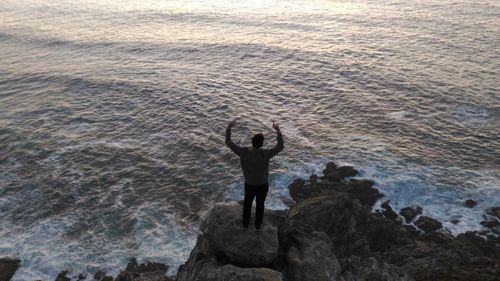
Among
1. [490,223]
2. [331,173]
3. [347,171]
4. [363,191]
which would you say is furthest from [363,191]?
[490,223]

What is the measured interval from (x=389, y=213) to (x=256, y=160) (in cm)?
1211

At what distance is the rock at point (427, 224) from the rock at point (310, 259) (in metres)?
7.89

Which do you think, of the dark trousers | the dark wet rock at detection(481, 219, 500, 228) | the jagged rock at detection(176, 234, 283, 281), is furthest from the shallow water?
the dark trousers

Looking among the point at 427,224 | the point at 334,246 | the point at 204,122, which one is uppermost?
the point at 334,246

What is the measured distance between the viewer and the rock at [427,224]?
20094mm

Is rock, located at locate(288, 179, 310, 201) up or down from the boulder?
down

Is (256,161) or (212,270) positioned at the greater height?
(256,161)

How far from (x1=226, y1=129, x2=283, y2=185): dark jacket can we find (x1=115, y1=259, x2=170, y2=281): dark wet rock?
338 inches

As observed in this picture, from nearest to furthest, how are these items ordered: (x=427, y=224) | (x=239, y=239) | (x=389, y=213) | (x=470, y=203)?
1. (x=239, y=239)
2. (x=427, y=224)
3. (x=389, y=213)
4. (x=470, y=203)

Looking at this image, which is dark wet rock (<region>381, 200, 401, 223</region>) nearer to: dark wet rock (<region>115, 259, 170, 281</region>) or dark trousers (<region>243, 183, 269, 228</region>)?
dark trousers (<region>243, 183, 269, 228</region>)

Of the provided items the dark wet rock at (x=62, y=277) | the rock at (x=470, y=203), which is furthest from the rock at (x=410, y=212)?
the dark wet rock at (x=62, y=277)

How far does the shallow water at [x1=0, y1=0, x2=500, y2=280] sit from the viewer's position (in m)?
21.8

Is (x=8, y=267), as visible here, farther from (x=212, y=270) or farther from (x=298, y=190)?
(x=298, y=190)

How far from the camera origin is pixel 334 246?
17812 millimetres
